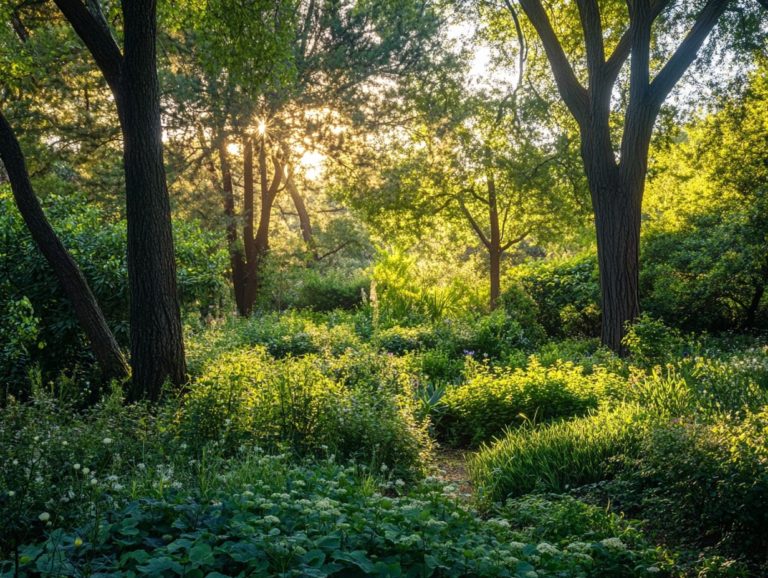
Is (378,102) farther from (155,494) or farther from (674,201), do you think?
(155,494)

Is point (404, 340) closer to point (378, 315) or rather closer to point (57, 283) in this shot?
point (378, 315)

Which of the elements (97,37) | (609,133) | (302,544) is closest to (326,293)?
(609,133)

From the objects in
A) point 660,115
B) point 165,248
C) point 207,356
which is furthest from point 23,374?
point 660,115

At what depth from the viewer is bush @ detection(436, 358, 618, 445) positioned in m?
6.94

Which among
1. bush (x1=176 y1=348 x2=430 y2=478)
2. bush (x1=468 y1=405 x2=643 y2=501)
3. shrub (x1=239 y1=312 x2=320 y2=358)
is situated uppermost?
shrub (x1=239 y1=312 x2=320 y2=358)

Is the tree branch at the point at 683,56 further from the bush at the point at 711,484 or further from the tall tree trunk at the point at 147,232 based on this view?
the tall tree trunk at the point at 147,232

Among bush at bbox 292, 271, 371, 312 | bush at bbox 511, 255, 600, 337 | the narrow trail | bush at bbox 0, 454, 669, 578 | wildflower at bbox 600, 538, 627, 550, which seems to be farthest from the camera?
bush at bbox 292, 271, 371, 312

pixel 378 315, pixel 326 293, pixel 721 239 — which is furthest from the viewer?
pixel 326 293

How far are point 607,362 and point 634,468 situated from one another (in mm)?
4148

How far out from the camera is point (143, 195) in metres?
6.52

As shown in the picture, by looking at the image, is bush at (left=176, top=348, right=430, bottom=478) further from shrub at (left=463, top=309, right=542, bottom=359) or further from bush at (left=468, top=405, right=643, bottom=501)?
shrub at (left=463, top=309, right=542, bottom=359)

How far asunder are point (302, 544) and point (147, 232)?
4639 millimetres

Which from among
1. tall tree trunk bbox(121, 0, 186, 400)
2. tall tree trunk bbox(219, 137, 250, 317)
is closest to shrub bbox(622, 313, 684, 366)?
tall tree trunk bbox(121, 0, 186, 400)

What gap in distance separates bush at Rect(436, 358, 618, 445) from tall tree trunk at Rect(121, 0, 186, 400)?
2980 millimetres
